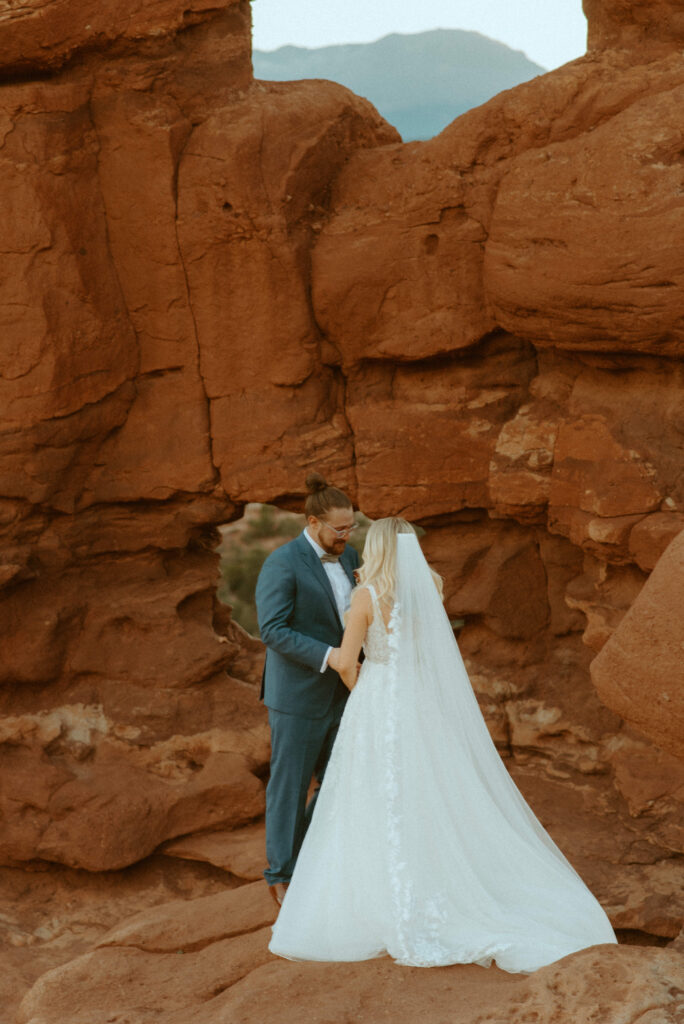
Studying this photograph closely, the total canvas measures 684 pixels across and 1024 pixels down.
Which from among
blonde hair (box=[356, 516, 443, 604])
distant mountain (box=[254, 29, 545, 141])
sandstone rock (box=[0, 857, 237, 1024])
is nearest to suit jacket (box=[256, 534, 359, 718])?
blonde hair (box=[356, 516, 443, 604])

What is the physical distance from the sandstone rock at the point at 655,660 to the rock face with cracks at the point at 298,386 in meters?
2.26

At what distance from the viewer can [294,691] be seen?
4.71 meters

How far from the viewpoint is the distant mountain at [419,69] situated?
2989cm

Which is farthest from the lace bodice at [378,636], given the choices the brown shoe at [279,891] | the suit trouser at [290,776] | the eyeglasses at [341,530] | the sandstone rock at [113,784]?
the sandstone rock at [113,784]

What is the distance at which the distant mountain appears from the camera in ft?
98.1

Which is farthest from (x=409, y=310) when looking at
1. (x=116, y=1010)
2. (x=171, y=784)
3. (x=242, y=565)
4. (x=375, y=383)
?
(x=242, y=565)

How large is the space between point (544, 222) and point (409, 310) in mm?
1043

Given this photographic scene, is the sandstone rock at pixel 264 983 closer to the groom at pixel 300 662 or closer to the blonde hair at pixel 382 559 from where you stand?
the groom at pixel 300 662

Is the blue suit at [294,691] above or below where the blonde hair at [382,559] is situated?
below

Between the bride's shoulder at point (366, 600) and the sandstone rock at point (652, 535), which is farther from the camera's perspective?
the sandstone rock at point (652, 535)

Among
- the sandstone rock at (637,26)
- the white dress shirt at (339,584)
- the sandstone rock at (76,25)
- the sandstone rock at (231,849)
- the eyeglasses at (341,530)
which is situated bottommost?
the sandstone rock at (231,849)

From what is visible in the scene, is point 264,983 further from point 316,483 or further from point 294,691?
point 316,483

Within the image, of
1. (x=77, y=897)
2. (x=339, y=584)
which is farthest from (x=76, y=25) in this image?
(x=77, y=897)

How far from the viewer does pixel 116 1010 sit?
425cm
